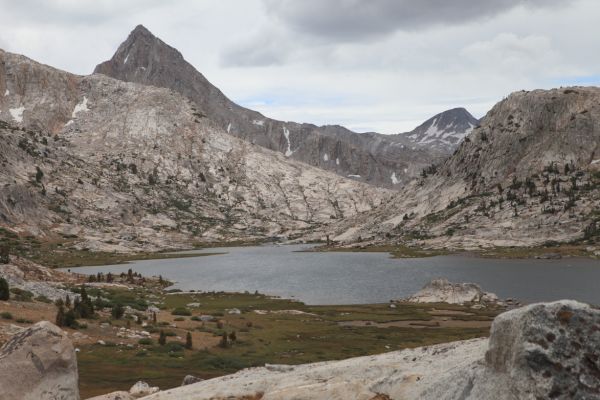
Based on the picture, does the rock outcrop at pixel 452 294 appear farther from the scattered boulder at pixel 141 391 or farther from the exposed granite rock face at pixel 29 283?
the scattered boulder at pixel 141 391

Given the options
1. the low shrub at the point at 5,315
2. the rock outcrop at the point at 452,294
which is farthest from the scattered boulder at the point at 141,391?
the rock outcrop at the point at 452,294

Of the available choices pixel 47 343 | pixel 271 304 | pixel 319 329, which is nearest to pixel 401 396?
pixel 47 343

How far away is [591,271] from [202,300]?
348 ft

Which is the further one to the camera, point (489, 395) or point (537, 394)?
point (489, 395)

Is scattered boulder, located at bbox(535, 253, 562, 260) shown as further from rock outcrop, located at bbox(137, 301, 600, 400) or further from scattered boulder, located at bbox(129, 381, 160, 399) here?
rock outcrop, located at bbox(137, 301, 600, 400)

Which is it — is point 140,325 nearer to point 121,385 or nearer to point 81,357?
point 81,357

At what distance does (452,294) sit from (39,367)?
3824 inches

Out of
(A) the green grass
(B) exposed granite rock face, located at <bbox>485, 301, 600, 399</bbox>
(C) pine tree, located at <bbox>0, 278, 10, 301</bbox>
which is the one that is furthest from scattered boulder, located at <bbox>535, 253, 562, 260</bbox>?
(B) exposed granite rock face, located at <bbox>485, 301, 600, 399</bbox>

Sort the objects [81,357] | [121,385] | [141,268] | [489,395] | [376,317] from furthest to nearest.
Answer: [141,268] → [376,317] → [81,357] → [121,385] → [489,395]

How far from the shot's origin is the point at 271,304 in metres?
101

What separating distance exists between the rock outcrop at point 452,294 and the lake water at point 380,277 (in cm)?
681

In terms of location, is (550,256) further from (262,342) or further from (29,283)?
(29,283)

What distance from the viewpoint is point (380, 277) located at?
148125mm

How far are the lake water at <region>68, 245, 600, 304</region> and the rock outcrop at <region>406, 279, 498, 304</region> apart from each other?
22.3 ft
